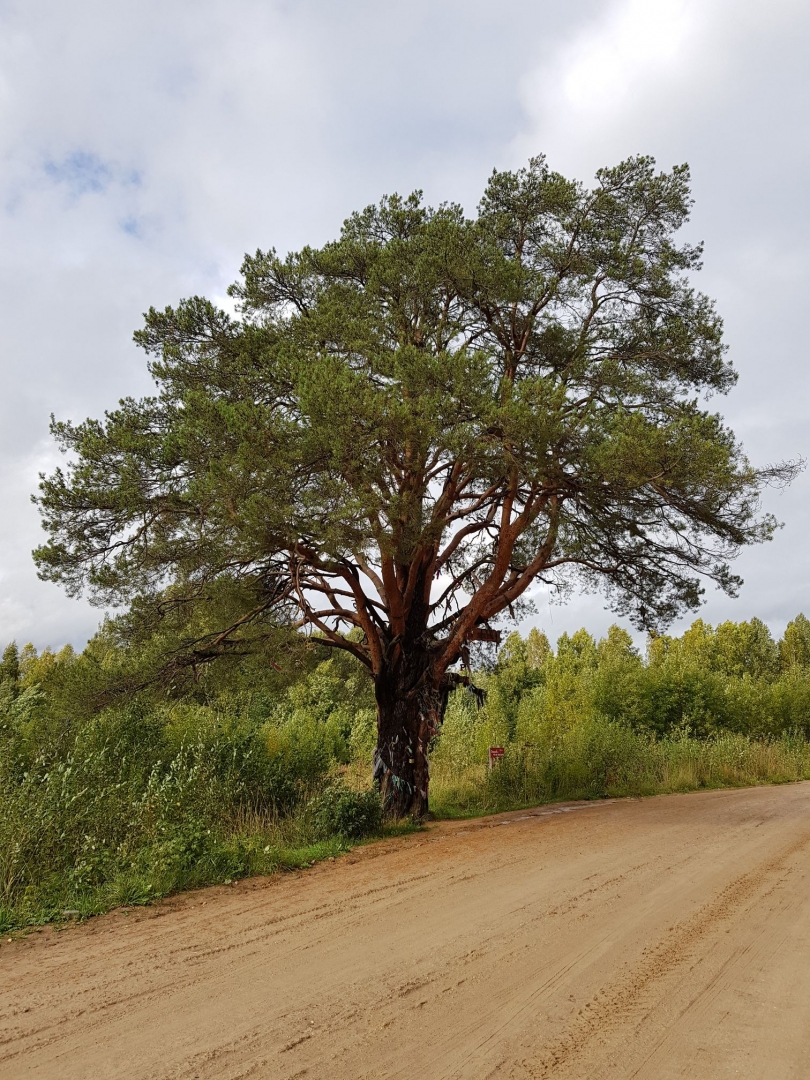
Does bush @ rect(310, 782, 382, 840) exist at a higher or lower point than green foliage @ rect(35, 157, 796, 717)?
lower

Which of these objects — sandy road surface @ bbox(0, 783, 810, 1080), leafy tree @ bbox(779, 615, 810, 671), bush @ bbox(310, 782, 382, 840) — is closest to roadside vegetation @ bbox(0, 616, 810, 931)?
bush @ bbox(310, 782, 382, 840)

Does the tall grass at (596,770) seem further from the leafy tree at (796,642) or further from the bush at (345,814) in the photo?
the leafy tree at (796,642)

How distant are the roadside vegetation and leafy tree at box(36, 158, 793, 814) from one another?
1.46 metres

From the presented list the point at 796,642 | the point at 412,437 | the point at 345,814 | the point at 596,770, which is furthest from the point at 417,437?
the point at 796,642

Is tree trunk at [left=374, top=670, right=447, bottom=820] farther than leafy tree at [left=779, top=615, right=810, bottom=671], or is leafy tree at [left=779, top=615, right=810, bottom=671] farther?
leafy tree at [left=779, top=615, right=810, bottom=671]

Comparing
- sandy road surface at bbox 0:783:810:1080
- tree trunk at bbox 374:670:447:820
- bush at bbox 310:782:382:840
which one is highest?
tree trunk at bbox 374:670:447:820

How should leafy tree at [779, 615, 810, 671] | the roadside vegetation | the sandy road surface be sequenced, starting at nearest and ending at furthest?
the sandy road surface < the roadside vegetation < leafy tree at [779, 615, 810, 671]

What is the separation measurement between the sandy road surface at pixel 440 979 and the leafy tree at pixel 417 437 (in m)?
4.80

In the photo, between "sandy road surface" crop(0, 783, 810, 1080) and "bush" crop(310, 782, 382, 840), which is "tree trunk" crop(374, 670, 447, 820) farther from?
"sandy road surface" crop(0, 783, 810, 1080)

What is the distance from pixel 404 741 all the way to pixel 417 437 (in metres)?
5.55

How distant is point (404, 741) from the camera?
12188 mm

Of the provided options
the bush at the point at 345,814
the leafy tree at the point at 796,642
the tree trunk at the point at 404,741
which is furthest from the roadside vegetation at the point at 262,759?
the leafy tree at the point at 796,642

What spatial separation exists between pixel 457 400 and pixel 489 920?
6.43 m

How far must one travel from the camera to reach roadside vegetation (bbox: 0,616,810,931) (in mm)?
6902
